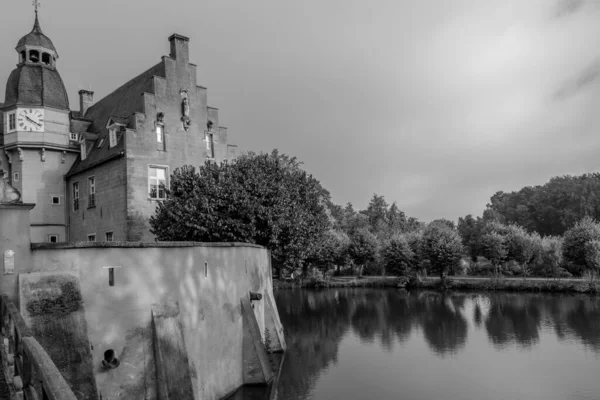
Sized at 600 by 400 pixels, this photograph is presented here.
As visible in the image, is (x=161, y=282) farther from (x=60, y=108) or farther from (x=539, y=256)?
(x=539, y=256)

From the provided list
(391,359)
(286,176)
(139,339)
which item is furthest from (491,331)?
(139,339)

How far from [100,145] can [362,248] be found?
4601cm

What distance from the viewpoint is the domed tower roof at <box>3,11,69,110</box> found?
2889 cm

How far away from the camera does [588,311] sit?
3603 cm

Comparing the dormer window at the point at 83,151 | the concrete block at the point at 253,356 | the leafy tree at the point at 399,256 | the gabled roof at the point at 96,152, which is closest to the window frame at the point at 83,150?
the dormer window at the point at 83,151

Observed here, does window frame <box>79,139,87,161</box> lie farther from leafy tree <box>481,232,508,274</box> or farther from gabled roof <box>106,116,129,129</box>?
leafy tree <box>481,232,508,274</box>

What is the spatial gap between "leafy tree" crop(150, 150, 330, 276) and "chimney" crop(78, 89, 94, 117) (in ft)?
56.5

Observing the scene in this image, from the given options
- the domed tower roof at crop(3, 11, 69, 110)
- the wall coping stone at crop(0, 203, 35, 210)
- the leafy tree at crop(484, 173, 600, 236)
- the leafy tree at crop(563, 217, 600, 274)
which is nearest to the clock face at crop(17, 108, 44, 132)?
the domed tower roof at crop(3, 11, 69, 110)

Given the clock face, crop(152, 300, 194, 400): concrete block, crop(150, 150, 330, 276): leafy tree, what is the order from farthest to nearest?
the clock face → crop(150, 150, 330, 276): leafy tree → crop(152, 300, 194, 400): concrete block

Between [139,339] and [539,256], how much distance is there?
175 ft

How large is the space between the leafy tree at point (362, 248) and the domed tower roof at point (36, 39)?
160ft

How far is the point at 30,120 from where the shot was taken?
95.1 feet

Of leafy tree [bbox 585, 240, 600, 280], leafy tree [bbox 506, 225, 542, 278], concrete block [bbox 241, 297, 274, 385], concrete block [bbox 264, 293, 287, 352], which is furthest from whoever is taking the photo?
leafy tree [bbox 506, 225, 542, 278]

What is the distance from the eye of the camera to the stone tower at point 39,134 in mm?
28938
